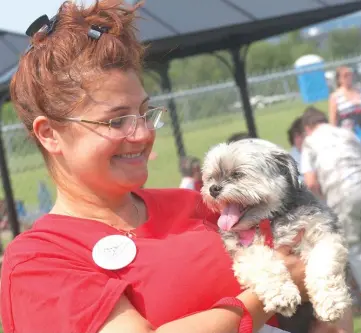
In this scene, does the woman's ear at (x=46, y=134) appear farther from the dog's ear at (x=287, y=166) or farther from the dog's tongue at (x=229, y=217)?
the dog's ear at (x=287, y=166)

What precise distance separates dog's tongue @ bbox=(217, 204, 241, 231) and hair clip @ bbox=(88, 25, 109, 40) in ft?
2.49

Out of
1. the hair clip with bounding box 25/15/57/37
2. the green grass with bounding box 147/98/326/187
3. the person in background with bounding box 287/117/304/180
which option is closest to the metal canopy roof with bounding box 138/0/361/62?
the person in background with bounding box 287/117/304/180

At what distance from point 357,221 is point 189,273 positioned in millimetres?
4143

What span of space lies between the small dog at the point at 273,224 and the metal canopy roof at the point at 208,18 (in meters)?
3.68

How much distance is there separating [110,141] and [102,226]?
0.85ft

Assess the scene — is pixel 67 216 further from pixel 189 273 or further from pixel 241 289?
pixel 241 289

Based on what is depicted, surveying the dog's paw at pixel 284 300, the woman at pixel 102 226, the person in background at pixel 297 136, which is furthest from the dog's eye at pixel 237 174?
the person in background at pixel 297 136

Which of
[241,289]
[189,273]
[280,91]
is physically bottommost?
[280,91]

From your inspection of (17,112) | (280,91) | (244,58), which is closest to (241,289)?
(17,112)

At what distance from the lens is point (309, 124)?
640 centimetres

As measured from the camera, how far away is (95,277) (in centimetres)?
194

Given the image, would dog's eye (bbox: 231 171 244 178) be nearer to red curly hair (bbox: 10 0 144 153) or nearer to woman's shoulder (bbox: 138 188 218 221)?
woman's shoulder (bbox: 138 188 218 221)

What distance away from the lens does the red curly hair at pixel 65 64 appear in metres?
2.10

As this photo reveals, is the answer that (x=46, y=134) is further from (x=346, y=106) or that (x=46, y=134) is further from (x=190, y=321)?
(x=346, y=106)
